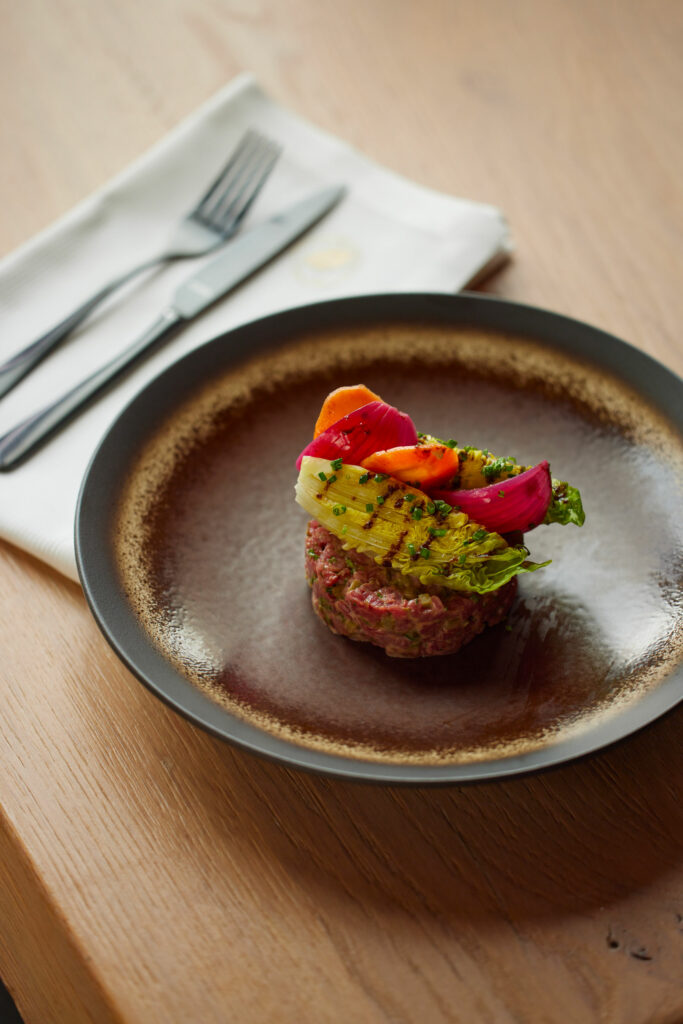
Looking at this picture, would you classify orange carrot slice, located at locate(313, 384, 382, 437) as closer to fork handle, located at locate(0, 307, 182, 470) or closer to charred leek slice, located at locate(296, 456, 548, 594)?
charred leek slice, located at locate(296, 456, 548, 594)

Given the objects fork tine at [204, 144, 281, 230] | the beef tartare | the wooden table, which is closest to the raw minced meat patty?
the beef tartare

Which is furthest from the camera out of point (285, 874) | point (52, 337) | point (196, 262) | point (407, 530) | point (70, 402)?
point (196, 262)

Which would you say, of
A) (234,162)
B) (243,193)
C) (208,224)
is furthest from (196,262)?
(234,162)

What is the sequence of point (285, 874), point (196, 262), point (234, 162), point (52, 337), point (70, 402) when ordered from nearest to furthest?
point (285, 874) < point (70, 402) < point (52, 337) < point (196, 262) < point (234, 162)

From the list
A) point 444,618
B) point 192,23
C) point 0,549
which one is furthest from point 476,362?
point 192,23

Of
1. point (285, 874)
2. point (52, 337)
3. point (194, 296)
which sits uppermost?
point (52, 337)

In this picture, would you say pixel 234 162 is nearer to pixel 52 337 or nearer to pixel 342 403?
pixel 52 337

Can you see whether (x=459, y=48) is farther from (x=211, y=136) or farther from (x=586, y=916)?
(x=586, y=916)
